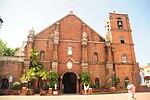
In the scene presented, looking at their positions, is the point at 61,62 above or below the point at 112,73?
above

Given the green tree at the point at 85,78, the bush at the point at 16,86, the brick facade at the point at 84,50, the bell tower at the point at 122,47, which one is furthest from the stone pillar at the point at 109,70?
the bush at the point at 16,86

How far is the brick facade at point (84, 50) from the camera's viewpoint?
24609mm

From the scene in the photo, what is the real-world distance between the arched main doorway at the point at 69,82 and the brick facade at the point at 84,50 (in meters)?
2.21

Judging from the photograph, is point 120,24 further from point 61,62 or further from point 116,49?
point 61,62

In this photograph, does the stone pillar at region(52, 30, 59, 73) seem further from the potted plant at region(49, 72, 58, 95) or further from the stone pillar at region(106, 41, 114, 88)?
the stone pillar at region(106, 41, 114, 88)

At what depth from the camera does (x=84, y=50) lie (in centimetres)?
2558

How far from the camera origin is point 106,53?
27.0m

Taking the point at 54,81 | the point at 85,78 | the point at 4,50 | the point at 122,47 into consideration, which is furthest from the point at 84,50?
the point at 4,50

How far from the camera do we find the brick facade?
24609 mm

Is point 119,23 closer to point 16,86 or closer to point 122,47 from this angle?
point 122,47

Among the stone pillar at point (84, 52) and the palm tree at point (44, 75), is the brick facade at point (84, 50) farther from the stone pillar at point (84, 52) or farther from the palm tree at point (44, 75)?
the palm tree at point (44, 75)

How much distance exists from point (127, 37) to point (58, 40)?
14958mm

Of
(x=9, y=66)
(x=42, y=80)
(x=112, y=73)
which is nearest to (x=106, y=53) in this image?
(x=112, y=73)

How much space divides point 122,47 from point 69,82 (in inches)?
516
